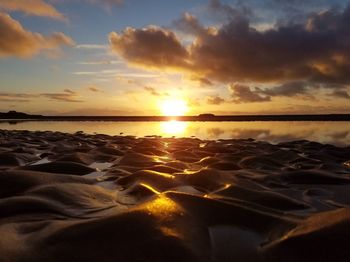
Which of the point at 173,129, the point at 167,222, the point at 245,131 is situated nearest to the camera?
the point at 167,222

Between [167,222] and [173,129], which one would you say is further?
[173,129]

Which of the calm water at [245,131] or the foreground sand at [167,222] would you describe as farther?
the calm water at [245,131]

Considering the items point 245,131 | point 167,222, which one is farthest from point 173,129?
point 167,222

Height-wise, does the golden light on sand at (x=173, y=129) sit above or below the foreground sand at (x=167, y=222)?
below

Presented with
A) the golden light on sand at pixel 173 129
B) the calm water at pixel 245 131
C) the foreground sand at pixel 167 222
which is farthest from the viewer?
the golden light on sand at pixel 173 129

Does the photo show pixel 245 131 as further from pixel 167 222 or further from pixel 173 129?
pixel 167 222

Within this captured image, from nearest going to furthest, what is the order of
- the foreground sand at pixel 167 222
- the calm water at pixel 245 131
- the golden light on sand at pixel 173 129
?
the foreground sand at pixel 167 222 < the calm water at pixel 245 131 < the golden light on sand at pixel 173 129

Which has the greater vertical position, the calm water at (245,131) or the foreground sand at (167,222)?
the foreground sand at (167,222)

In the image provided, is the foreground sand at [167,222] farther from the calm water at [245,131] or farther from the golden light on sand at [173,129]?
the golden light on sand at [173,129]

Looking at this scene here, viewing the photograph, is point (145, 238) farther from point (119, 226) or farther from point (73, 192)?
point (73, 192)

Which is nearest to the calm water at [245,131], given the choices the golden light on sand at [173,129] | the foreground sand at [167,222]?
the golden light on sand at [173,129]

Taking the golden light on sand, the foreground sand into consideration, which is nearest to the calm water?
the golden light on sand

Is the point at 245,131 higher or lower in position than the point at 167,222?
lower

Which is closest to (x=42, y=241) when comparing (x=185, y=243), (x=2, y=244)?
(x=2, y=244)
